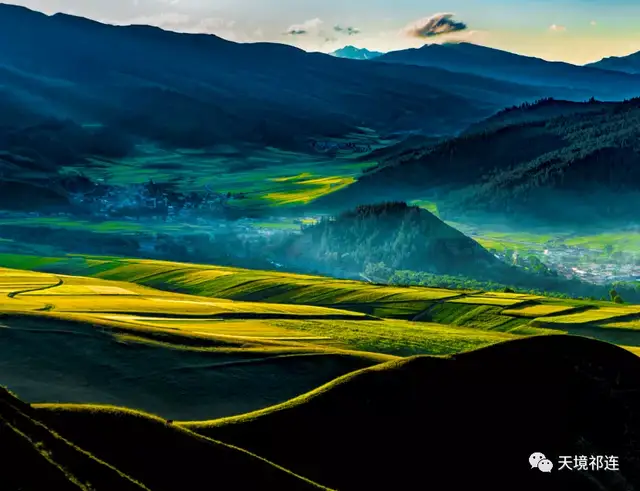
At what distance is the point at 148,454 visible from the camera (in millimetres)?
28969

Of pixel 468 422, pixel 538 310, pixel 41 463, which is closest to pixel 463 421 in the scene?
pixel 468 422

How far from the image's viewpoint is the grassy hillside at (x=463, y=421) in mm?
34938

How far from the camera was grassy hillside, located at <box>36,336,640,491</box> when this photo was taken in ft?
115

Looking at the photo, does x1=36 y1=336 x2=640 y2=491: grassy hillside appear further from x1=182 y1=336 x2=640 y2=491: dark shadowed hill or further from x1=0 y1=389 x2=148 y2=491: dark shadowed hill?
x1=0 y1=389 x2=148 y2=491: dark shadowed hill

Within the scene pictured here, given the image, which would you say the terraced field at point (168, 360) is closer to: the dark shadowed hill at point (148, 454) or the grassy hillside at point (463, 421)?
the grassy hillside at point (463, 421)

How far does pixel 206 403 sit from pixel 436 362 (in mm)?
16646

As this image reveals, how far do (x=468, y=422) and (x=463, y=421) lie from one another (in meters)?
0.21

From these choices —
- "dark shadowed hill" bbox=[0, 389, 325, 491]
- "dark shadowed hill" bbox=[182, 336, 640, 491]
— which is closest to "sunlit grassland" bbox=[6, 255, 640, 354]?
"dark shadowed hill" bbox=[182, 336, 640, 491]

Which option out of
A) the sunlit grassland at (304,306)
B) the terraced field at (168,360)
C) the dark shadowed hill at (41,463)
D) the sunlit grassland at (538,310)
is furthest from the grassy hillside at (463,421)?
the sunlit grassland at (538,310)

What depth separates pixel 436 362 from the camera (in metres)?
39.0

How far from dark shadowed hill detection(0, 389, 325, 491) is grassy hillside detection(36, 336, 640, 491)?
3.93 meters

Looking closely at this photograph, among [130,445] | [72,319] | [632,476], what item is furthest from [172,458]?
[72,319]

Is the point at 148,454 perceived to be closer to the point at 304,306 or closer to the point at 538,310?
the point at 304,306

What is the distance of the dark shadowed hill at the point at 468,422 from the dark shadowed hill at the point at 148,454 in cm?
449
